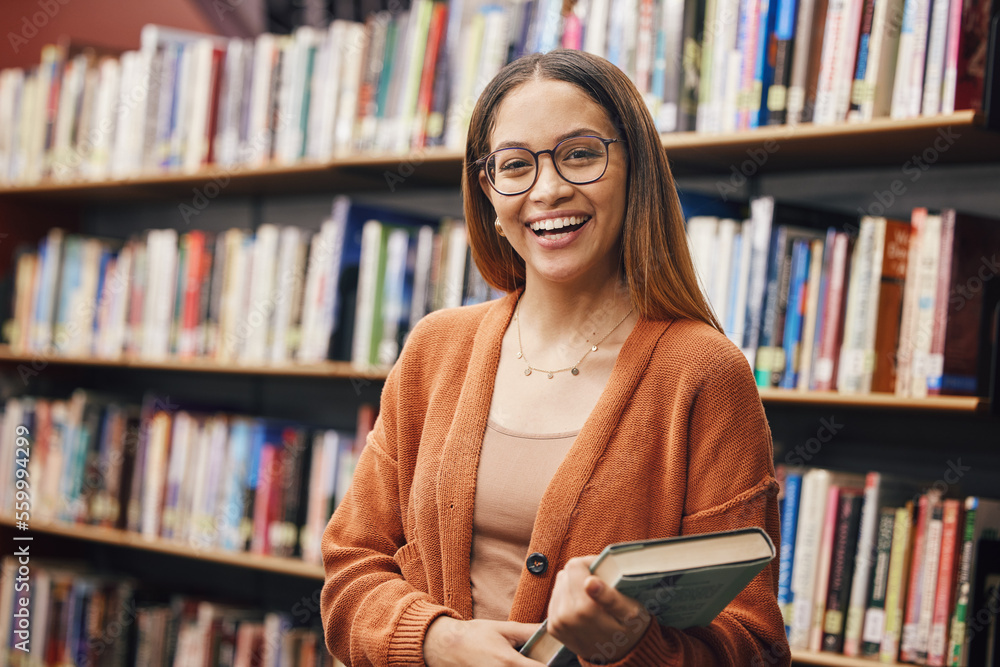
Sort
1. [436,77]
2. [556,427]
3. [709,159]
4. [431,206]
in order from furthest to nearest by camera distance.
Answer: [431,206]
[436,77]
[709,159]
[556,427]

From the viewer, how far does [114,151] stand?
108 inches

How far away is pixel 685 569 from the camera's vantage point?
84 centimetres

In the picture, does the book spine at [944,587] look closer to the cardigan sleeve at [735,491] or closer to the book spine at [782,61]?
the cardigan sleeve at [735,491]

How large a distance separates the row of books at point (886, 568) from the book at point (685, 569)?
0.80 meters

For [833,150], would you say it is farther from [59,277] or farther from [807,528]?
[59,277]

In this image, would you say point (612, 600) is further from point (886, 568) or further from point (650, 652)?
point (886, 568)

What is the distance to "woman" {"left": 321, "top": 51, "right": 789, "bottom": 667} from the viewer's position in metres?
1.03

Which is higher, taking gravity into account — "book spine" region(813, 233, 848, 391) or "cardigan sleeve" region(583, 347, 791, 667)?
"book spine" region(813, 233, 848, 391)

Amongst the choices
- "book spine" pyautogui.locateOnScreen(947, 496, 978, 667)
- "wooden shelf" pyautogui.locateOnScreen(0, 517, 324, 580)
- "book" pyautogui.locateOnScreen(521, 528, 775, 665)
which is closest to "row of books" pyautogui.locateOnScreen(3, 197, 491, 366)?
"wooden shelf" pyautogui.locateOnScreen(0, 517, 324, 580)

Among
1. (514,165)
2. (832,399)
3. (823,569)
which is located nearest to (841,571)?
(823,569)

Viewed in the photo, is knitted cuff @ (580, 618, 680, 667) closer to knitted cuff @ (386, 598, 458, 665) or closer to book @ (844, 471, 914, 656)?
knitted cuff @ (386, 598, 458, 665)

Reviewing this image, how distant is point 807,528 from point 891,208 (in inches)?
27.0

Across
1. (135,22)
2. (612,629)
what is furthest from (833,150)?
(135,22)

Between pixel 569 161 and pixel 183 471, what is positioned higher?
pixel 569 161
